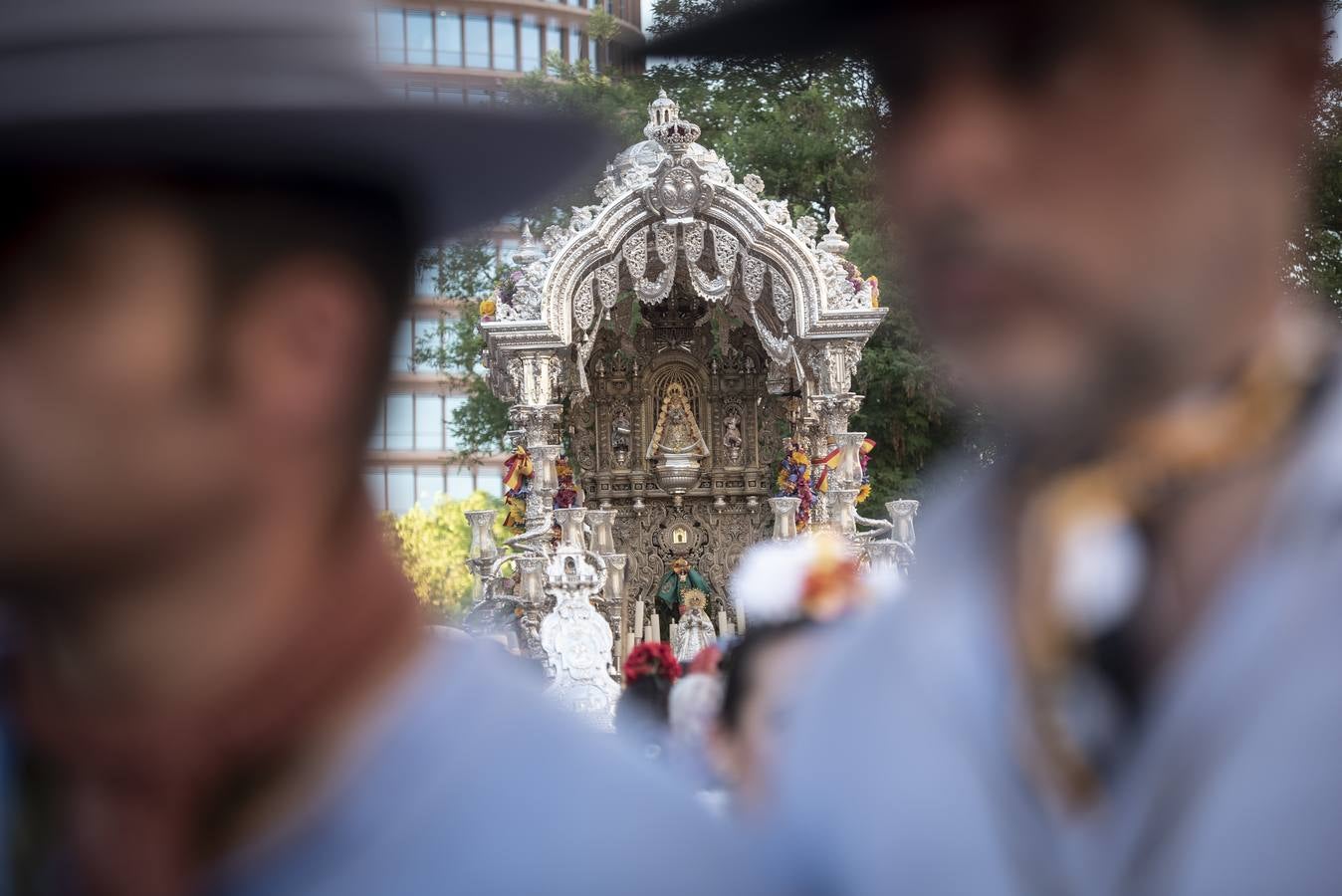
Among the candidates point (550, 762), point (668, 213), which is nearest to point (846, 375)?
point (668, 213)

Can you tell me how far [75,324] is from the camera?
119 centimetres

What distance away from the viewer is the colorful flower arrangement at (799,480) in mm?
16297

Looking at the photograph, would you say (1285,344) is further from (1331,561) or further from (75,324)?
(75,324)

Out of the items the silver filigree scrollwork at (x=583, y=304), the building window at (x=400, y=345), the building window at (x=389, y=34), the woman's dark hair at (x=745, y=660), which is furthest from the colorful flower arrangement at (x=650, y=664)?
the silver filigree scrollwork at (x=583, y=304)

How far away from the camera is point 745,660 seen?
3.11m

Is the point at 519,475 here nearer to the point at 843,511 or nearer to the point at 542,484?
the point at 542,484

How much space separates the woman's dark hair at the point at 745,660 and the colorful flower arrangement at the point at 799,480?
12.8 m

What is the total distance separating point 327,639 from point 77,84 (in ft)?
1.79

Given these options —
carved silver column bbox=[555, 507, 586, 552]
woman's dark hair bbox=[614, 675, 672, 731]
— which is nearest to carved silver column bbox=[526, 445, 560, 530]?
carved silver column bbox=[555, 507, 586, 552]

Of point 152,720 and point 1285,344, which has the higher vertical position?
point 1285,344

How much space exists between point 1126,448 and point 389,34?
1.31m

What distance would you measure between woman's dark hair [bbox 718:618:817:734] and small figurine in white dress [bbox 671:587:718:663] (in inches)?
527

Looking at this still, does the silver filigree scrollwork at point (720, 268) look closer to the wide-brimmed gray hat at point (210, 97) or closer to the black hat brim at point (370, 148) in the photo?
the black hat brim at point (370, 148)

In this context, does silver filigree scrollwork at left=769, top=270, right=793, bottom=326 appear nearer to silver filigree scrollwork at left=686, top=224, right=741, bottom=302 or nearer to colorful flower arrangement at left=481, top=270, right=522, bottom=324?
silver filigree scrollwork at left=686, top=224, right=741, bottom=302
